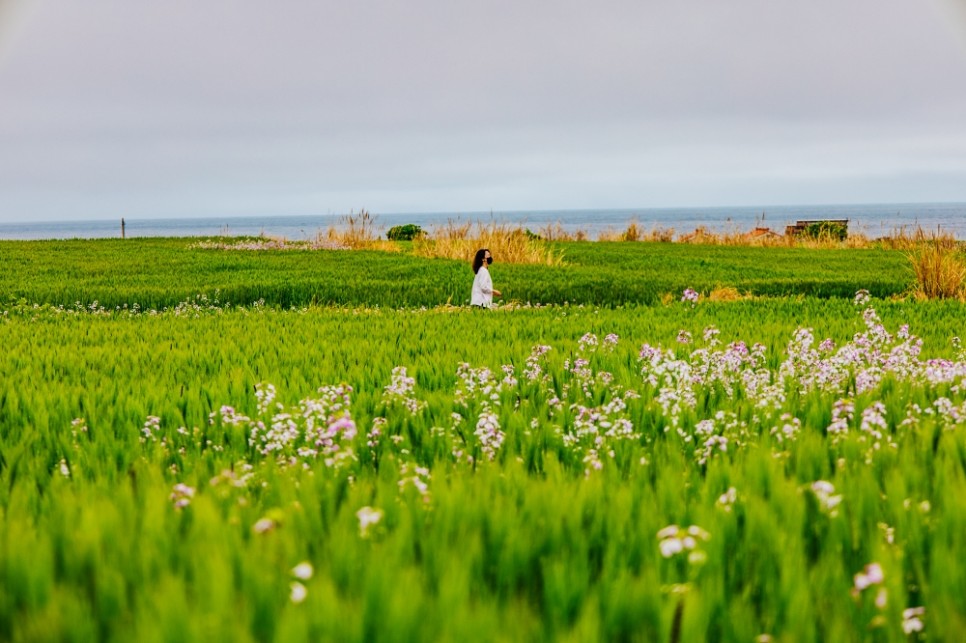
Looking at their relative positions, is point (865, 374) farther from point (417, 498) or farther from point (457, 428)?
point (417, 498)

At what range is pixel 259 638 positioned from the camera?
166 cm

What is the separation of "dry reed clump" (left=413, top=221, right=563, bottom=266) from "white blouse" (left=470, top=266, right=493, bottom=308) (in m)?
10.3

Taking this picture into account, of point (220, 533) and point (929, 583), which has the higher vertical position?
point (220, 533)

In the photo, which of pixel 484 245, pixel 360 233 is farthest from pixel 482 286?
pixel 360 233

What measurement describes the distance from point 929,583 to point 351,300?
615 inches

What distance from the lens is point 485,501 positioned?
97.6 inches

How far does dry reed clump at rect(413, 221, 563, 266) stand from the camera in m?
26.1

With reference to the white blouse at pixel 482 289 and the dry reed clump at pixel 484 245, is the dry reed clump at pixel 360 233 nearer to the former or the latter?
the dry reed clump at pixel 484 245

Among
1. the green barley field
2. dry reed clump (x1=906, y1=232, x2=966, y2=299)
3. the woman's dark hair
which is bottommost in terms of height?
the green barley field

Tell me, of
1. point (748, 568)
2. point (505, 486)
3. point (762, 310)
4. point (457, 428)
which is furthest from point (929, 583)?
point (762, 310)

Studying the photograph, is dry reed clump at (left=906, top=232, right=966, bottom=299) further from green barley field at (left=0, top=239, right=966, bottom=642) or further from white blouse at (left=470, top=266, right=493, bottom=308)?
green barley field at (left=0, top=239, right=966, bottom=642)

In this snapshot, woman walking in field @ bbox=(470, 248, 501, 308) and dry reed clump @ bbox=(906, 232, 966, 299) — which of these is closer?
woman walking in field @ bbox=(470, 248, 501, 308)

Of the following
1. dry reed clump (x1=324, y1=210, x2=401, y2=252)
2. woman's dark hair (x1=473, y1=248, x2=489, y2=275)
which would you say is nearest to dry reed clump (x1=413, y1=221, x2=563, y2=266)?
dry reed clump (x1=324, y1=210, x2=401, y2=252)

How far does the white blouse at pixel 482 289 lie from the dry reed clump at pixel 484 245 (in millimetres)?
10331
